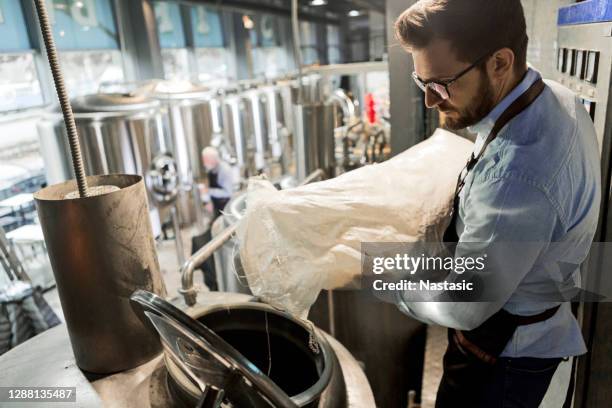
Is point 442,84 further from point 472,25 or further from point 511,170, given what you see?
point 511,170

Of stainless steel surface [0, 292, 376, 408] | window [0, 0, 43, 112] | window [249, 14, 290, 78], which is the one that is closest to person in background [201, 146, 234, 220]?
window [0, 0, 43, 112]

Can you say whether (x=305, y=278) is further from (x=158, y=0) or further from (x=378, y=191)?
(x=158, y=0)

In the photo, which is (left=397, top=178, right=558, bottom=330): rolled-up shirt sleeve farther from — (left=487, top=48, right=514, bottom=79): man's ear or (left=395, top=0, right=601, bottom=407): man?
(left=487, top=48, right=514, bottom=79): man's ear

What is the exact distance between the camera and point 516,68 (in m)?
0.94

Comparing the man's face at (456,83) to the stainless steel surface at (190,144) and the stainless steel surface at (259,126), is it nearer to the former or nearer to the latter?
the stainless steel surface at (190,144)

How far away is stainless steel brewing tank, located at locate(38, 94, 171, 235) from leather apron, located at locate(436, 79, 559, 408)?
3219 millimetres

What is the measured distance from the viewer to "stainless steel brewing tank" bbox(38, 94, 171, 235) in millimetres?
3637

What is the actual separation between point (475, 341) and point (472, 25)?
762 millimetres

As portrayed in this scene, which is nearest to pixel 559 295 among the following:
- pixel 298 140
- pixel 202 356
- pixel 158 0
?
pixel 202 356

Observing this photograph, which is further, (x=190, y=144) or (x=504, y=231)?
(x=190, y=144)

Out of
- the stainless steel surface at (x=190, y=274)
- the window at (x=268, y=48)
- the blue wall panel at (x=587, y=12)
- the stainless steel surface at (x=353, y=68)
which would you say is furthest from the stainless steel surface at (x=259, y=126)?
the blue wall panel at (x=587, y=12)

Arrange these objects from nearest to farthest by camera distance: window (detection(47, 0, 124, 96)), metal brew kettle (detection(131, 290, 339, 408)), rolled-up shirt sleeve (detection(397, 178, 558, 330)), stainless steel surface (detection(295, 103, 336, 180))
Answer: metal brew kettle (detection(131, 290, 339, 408)), rolled-up shirt sleeve (detection(397, 178, 558, 330)), stainless steel surface (detection(295, 103, 336, 180)), window (detection(47, 0, 124, 96))

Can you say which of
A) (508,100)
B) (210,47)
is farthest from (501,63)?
(210,47)

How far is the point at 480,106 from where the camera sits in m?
0.98
